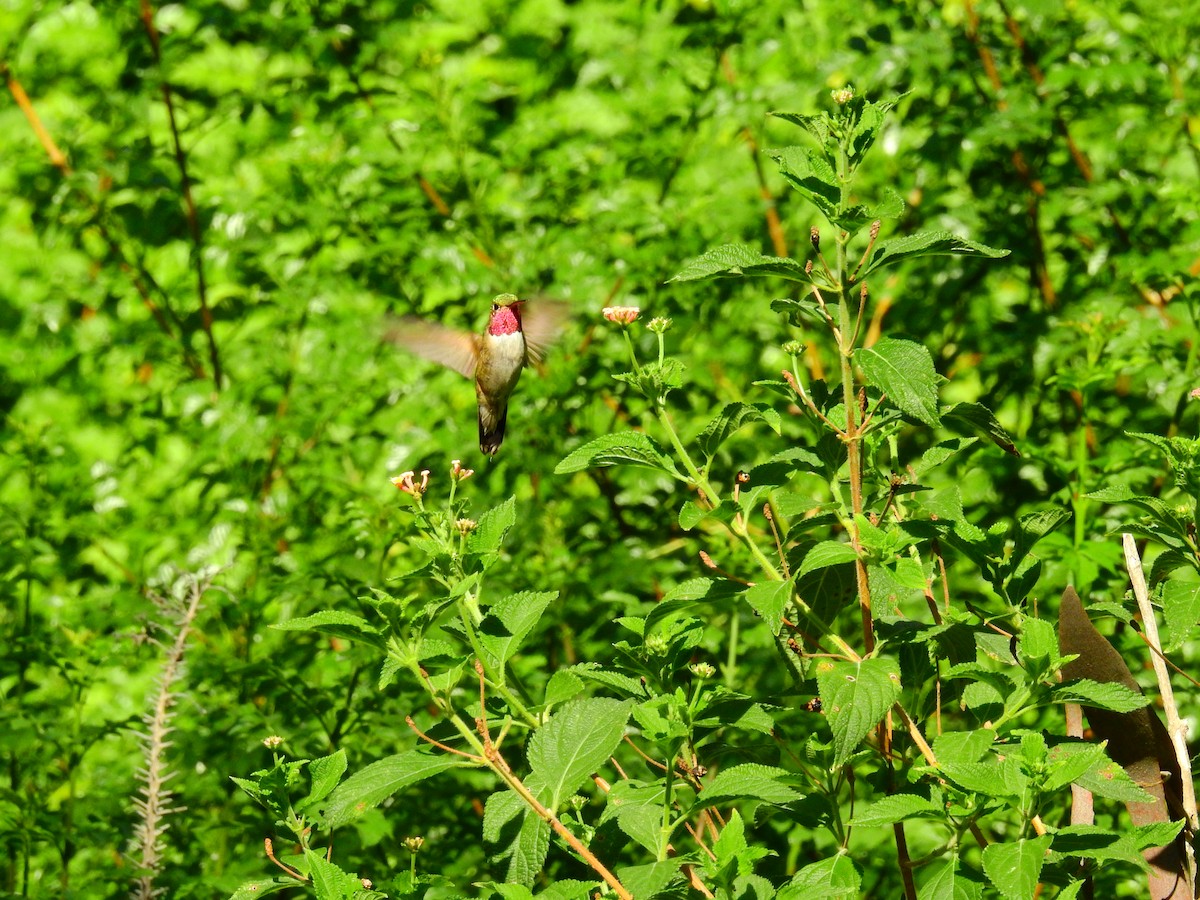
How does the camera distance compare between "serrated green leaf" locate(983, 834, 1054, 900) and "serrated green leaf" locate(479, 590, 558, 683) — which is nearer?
"serrated green leaf" locate(983, 834, 1054, 900)

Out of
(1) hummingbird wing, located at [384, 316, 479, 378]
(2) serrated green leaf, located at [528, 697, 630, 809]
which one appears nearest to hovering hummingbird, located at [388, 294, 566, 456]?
(1) hummingbird wing, located at [384, 316, 479, 378]

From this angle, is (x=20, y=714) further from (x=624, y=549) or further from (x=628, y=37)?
(x=628, y=37)

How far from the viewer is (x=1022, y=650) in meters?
1.19

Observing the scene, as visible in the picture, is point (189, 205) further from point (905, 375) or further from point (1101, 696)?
point (1101, 696)

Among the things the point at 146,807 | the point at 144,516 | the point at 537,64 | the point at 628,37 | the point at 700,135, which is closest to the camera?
the point at 146,807

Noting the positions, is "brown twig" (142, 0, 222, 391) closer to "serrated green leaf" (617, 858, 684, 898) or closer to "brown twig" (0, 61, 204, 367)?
"brown twig" (0, 61, 204, 367)

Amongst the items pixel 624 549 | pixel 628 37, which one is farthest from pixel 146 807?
pixel 628 37

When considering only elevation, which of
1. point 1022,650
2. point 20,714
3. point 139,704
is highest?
point 1022,650

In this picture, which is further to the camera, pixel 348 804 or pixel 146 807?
pixel 146 807

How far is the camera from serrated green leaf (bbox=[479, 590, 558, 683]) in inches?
49.3

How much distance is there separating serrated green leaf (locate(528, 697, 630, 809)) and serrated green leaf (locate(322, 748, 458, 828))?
0.29 ft

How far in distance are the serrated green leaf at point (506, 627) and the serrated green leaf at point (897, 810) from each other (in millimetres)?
355

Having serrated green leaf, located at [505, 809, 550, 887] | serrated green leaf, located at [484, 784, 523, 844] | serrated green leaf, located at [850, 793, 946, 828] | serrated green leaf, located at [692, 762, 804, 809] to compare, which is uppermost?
serrated green leaf, located at [850, 793, 946, 828]

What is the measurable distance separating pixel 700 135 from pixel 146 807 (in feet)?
7.85
